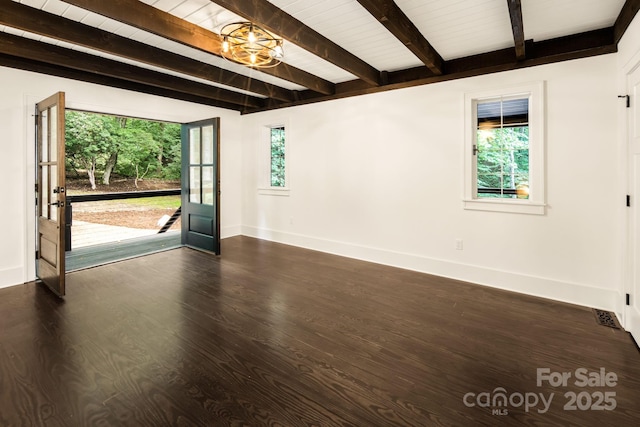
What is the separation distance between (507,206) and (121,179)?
11062mm

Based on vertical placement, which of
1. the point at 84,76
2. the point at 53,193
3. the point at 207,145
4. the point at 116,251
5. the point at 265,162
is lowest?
the point at 116,251

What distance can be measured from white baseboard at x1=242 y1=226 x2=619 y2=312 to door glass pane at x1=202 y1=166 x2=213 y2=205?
163 cm

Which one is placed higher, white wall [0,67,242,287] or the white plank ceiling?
the white plank ceiling

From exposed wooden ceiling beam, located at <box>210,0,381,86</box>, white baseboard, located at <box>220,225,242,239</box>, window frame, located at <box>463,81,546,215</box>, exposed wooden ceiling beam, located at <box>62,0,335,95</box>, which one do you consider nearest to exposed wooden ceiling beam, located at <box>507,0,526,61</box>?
window frame, located at <box>463,81,546,215</box>

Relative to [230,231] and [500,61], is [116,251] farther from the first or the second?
[500,61]

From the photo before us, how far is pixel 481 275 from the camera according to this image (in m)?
3.74

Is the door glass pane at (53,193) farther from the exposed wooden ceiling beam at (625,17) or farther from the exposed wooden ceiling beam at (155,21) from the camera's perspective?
the exposed wooden ceiling beam at (625,17)

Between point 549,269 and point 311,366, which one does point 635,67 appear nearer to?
point 549,269

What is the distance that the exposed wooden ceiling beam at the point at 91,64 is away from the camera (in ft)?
10.3

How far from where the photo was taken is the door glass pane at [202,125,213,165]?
509cm

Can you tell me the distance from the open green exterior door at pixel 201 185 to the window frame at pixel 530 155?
352 centimetres

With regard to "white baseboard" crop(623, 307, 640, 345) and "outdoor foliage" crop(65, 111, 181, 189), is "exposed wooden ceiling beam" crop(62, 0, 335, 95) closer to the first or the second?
"white baseboard" crop(623, 307, 640, 345)

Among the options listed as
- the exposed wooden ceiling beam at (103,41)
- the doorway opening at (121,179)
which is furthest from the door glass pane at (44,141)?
the doorway opening at (121,179)

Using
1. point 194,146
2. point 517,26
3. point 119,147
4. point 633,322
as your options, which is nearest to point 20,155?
point 194,146
